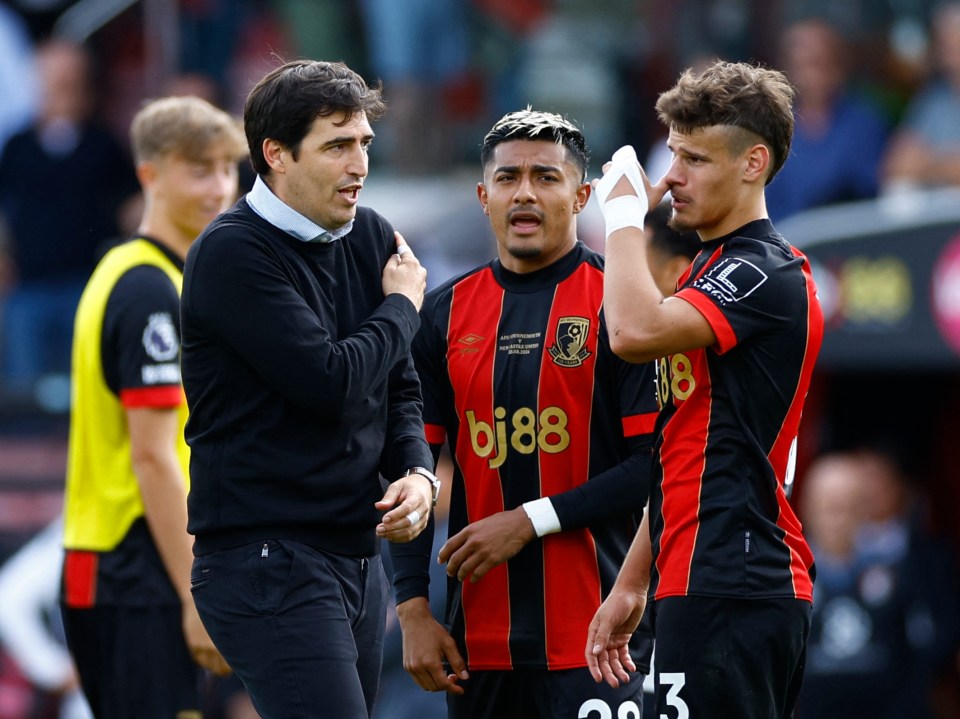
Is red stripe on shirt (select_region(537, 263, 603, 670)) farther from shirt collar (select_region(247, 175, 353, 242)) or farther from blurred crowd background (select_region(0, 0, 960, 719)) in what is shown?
blurred crowd background (select_region(0, 0, 960, 719))

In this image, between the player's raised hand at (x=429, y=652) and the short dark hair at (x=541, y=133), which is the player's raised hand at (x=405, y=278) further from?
the player's raised hand at (x=429, y=652)

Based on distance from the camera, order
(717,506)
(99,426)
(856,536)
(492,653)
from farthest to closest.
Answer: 1. (856,536)
2. (99,426)
3. (492,653)
4. (717,506)

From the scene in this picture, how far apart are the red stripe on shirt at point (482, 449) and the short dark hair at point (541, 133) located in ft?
1.37

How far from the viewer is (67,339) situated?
9836 millimetres

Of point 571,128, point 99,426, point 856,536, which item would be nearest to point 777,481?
point 571,128

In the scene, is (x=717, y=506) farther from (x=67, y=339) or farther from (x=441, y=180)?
(x=67, y=339)

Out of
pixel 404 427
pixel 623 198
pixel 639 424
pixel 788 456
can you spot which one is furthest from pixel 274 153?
pixel 788 456

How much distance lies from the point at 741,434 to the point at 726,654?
0.52 meters

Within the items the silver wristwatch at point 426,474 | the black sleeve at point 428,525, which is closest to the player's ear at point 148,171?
the black sleeve at point 428,525

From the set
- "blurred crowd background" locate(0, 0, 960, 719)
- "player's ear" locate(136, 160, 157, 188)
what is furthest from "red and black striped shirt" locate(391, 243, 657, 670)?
"blurred crowd background" locate(0, 0, 960, 719)

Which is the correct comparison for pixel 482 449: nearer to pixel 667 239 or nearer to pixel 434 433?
pixel 434 433

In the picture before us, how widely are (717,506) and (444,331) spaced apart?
116 centimetres

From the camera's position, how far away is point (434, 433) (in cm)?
463

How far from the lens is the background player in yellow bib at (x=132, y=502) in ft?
16.3
